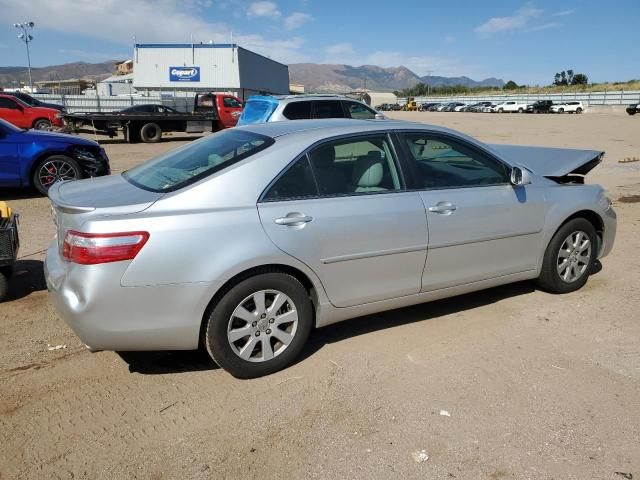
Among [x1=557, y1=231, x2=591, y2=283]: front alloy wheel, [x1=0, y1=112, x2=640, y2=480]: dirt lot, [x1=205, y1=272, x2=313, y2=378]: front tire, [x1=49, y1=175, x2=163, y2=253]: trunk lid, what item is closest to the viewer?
[x1=0, y1=112, x2=640, y2=480]: dirt lot

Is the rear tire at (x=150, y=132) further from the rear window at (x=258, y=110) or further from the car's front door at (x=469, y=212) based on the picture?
the car's front door at (x=469, y=212)

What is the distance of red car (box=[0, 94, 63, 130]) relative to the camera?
19.7 metres

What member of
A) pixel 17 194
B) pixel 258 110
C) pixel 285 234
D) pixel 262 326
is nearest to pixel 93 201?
pixel 285 234

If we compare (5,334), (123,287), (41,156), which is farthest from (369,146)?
(41,156)

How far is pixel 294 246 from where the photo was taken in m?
3.35

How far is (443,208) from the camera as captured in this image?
390 cm

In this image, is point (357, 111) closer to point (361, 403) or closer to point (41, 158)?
point (41, 158)

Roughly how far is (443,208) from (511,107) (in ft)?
208

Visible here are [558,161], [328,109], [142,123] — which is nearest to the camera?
[558,161]

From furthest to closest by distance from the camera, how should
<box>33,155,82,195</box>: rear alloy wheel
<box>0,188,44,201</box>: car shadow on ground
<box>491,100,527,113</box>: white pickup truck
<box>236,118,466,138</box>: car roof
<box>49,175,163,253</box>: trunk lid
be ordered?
<box>491,100,527,113</box>: white pickup truck
<box>0,188,44,201</box>: car shadow on ground
<box>33,155,82,195</box>: rear alloy wheel
<box>236,118,466,138</box>: car roof
<box>49,175,163,253</box>: trunk lid

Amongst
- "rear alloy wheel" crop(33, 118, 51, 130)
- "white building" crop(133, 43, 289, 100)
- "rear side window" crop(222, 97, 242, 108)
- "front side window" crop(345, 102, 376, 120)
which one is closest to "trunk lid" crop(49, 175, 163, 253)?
"front side window" crop(345, 102, 376, 120)

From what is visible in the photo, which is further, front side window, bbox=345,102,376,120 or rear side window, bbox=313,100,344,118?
front side window, bbox=345,102,376,120

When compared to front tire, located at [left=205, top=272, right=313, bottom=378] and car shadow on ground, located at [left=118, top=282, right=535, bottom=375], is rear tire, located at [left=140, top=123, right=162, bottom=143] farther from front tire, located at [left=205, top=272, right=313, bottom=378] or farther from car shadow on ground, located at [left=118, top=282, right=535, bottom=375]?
front tire, located at [left=205, top=272, right=313, bottom=378]

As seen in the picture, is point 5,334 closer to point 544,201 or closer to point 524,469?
point 524,469
